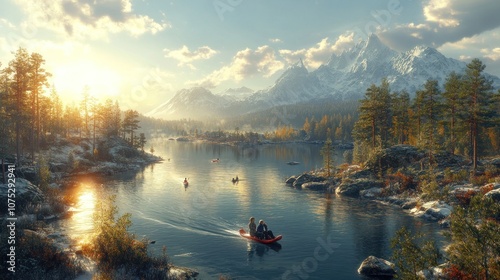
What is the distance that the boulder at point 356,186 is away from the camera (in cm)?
6444

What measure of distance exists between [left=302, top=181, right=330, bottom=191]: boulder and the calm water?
369 cm

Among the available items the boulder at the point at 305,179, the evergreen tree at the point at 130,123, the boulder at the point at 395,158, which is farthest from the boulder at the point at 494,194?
the evergreen tree at the point at 130,123

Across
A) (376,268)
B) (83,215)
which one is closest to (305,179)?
(376,268)

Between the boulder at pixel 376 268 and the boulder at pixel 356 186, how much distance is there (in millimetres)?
35438

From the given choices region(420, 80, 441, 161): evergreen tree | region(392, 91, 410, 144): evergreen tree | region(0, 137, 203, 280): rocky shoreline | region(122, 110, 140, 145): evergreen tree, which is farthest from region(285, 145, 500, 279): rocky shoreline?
region(122, 110, 140, 145): evergreen tree

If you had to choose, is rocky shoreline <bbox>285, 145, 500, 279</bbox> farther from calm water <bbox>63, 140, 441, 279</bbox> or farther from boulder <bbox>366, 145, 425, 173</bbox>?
calm water <bbox>63, 140, 441, 279</bbox>

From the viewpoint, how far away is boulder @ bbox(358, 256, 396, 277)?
2897 cm

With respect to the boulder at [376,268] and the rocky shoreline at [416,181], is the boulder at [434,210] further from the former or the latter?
the boulder at [376,268]

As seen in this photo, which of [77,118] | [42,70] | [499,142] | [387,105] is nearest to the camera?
[42,70]

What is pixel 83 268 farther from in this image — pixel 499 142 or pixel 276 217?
pixel 499 142

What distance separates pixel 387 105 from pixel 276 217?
152ft

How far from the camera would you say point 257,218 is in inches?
1919

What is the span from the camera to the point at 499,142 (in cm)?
8875

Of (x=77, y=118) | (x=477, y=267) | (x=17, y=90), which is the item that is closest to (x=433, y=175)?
(x=477, y=267)
